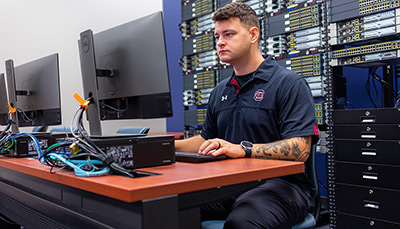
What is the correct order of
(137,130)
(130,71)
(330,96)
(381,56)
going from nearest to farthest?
(130,71)
(137,130)
(381,56)
(330,96)

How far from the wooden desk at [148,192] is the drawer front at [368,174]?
1.50 metres

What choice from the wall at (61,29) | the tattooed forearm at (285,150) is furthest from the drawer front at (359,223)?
the wall at (61,29)

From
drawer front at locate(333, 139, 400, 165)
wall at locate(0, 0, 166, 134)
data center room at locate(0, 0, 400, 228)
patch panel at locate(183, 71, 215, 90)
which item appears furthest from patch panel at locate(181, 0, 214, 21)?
drawer front at locate(333, 139, 400, 165)

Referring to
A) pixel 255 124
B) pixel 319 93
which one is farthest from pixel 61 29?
pixel 255 124

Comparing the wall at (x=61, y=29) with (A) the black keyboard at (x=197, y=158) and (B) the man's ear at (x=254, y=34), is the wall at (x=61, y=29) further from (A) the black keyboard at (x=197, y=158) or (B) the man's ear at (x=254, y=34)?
(A) the black keyboard at (x=197, y=158)

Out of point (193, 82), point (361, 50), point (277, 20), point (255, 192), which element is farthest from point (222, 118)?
point (193, 82)

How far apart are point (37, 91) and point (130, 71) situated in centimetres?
98

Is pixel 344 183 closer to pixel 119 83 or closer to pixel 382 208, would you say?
pixel 382 208

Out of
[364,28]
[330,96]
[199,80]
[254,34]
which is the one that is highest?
[364,28]

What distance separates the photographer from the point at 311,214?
4.91 ft

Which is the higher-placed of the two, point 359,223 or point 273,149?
point 273,149

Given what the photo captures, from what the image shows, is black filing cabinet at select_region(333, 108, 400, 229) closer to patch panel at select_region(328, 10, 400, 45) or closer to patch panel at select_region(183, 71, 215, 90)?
patch panel at select_region(328, 10, 400, 45)

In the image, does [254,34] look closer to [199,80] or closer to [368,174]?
[368,174]

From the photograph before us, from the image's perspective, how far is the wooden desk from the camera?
82 cm
